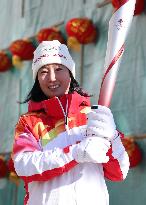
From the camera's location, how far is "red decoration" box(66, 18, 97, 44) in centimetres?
666

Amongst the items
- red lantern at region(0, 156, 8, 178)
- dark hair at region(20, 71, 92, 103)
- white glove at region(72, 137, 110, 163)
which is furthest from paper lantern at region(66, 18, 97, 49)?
white glove at region(72, 137, 110, 163)

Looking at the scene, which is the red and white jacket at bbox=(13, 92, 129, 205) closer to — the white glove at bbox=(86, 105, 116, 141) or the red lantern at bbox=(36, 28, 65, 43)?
the white glove at bbox=(86, 105, 116, 141)

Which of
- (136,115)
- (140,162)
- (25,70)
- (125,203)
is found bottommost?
(125,203)

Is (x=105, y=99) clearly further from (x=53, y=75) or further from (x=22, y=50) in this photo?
(x=22, y=50)

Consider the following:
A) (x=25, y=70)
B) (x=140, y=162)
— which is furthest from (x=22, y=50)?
(x=140, y=162)

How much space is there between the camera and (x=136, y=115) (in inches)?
237

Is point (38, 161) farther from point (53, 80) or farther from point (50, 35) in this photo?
point (50, 35)

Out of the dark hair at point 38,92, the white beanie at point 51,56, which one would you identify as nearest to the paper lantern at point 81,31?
the white beanie at point 51,56

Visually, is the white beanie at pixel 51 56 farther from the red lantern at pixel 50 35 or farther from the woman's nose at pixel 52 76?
the red lantern at pixel 50 35

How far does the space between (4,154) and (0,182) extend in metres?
0.36

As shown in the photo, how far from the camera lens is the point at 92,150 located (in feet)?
9.82

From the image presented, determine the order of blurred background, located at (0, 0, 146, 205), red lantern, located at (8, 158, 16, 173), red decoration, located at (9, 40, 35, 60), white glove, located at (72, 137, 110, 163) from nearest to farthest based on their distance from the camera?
white glove, located at (72, 137, 110, 163) < blurred background, located at (0, 0, 146, 205) < red lantern, located at (8, 158, 16, 173) < red decoration, located at (9, 40, 35, 60)

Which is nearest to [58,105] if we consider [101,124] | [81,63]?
[101,124]

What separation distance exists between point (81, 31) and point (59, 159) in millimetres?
3756
